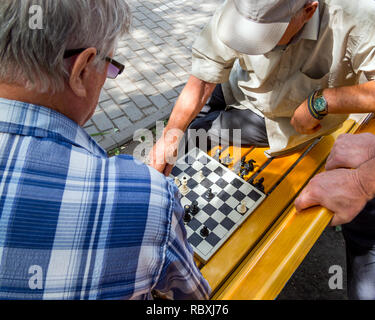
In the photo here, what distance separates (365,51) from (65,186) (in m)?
1.75

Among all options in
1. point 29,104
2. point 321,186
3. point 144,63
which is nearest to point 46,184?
point 29,104

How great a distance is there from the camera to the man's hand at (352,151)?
4.62 ft

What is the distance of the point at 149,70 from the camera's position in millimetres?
4023

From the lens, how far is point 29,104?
80cm

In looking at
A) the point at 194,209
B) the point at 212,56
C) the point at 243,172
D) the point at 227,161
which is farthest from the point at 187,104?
the point at 194,209

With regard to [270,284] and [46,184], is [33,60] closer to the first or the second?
[46,184]

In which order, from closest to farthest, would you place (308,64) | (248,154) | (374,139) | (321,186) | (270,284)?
(270,284), (321,186), (374,139), (308,64), (248,154)

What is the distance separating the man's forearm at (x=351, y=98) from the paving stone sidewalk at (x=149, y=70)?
2.10 m

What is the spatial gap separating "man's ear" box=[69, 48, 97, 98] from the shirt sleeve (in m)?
0.43

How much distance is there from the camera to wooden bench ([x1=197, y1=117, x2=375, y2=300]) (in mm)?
1089

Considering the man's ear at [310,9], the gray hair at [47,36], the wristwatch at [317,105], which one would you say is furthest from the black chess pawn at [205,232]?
the man's ear at [310,9]

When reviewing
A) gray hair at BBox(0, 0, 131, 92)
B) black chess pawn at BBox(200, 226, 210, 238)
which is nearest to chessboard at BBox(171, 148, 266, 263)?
black chess pawn at BBox(200, 226, 210, 238)

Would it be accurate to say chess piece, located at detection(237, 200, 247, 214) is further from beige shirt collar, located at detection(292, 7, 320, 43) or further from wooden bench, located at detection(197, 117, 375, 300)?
beige shirt collar, located at detection(292, 7, 320, 43)
